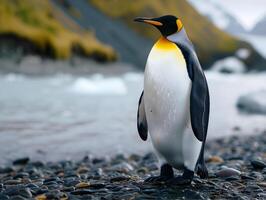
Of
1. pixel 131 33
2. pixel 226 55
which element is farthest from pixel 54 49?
pixel 226 55

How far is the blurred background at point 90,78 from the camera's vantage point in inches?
328

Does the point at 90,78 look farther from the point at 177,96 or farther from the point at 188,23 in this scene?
the point at 188,23

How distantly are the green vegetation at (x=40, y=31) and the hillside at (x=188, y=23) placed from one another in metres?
41.0

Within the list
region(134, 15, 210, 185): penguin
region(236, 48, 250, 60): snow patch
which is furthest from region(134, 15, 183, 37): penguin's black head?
region(236, 48, 250, 60): snow patch

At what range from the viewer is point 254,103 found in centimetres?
1594

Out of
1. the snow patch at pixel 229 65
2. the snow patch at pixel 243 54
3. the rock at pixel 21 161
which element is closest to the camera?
the rock at pixel 21 161

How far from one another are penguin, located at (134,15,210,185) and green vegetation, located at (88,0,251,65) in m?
94.6

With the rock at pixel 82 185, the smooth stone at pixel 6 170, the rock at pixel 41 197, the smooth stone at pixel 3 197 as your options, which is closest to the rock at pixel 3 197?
the smooth stone at pixel 3 197

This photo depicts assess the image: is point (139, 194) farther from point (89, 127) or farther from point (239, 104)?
point (239, 104)

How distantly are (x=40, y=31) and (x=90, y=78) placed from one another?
13157 mm

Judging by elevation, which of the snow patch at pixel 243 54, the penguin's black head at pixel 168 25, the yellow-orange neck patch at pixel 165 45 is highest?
the snow patch at pixel 243 54

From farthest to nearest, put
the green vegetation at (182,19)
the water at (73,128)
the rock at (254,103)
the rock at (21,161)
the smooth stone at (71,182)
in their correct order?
the green vegetation at (182,19)
the rock at (254,103)
the water at (73,128)
the rock at (21,161)
the smooth stone at (71,182)

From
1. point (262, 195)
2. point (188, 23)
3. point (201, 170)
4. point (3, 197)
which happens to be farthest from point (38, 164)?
point (188, 23)

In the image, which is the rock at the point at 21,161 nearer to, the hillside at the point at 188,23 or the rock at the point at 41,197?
the rock at the point at 41,197
